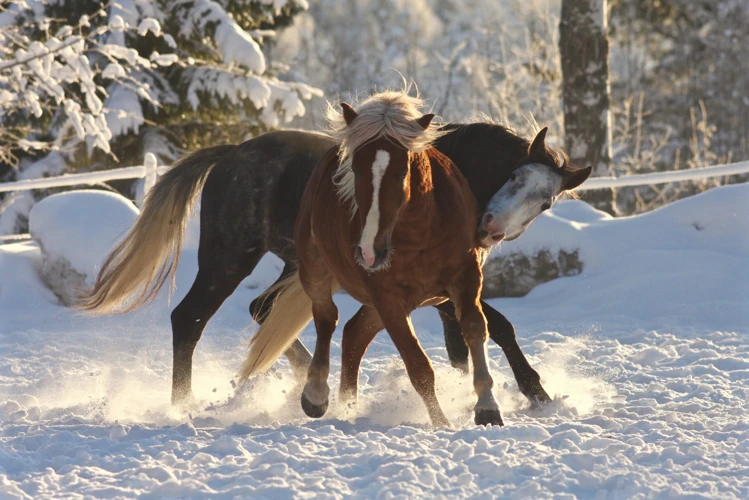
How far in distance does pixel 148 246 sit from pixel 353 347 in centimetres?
150

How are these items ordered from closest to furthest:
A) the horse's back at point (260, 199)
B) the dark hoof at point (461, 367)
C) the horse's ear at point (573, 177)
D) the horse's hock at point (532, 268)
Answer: the horse's ear at point (573, 177) → the horse's back at point (260, 199) → the dark hoof at point (461, 367) → the horse's hock at point (532, 268)

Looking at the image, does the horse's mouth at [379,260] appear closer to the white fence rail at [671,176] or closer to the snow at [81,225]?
the snow at [81,225]

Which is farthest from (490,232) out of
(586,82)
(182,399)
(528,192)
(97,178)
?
(586,82)

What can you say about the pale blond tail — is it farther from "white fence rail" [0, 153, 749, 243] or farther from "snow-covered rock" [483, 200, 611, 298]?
"white fence rail" [0, 153, 749, 243]

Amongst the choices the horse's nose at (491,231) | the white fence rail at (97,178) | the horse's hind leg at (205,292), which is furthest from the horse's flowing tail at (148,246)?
the white fence rail at (97,178)

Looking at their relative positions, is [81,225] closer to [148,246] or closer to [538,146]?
[148,246]

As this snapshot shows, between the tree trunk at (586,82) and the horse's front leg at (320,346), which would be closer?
the horse's front leg at (320,346)

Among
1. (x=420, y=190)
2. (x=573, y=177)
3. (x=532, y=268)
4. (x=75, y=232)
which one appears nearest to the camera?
(x=420, y=190)

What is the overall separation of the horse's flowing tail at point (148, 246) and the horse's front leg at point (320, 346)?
111 centimetres

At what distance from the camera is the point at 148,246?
5129mm

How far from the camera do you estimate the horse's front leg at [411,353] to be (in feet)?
12.3

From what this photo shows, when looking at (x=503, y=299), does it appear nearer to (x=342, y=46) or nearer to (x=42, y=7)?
(x=42, y=7)

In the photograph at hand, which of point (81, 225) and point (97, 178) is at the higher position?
point (97, 178)

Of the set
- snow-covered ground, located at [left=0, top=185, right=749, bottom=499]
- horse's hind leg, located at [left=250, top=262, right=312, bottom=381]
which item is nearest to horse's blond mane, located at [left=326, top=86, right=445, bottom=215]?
snow-covered ground, located at [left=0, top=185, right=749, bottom=499]
